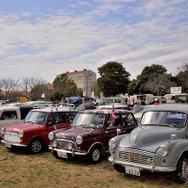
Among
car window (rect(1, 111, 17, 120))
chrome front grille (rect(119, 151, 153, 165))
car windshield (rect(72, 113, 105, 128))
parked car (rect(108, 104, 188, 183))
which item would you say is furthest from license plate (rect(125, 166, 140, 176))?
car window (rect(1, 111, 17, 120))

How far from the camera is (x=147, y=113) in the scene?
7812 mm

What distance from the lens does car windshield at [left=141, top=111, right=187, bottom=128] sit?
23.1ft

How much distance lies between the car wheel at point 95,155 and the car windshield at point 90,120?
2.61ft

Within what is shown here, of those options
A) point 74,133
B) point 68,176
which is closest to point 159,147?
point 68,176

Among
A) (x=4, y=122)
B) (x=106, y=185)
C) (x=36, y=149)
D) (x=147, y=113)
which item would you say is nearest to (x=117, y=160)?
(x=106, y=185)

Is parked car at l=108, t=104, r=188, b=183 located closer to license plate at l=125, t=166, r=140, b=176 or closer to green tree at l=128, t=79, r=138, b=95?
license plate at l=125, t=166, r=140, b=176

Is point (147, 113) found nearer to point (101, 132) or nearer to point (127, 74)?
point (101, 132)

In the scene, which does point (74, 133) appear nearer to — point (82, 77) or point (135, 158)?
point (135, 158)

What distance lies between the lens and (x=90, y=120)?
29.5 ft

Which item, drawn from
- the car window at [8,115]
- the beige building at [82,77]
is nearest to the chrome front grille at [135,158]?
the car window at [8,115]

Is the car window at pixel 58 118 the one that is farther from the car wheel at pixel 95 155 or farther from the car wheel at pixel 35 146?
the car wheel at pixel 95 155

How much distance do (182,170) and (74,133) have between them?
3.39 m

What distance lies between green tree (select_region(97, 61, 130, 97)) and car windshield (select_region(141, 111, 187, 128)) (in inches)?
1956

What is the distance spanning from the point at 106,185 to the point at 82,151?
→ 1816 millimetres
